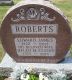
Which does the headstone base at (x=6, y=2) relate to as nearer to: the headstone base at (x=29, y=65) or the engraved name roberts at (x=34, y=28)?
the headstone base at (x=29, y=65)

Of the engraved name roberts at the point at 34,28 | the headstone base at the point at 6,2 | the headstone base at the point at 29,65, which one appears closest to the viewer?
the headstone base at the point at 29,65

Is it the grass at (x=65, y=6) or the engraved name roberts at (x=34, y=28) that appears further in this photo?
the grass at (x=65, y=6)

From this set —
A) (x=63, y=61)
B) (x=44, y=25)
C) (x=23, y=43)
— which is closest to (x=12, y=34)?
(x=23, y=43)

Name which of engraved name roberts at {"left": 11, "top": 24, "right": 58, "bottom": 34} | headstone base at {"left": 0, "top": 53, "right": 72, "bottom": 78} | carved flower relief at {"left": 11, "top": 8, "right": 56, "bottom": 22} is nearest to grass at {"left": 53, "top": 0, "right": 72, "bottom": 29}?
headstone base at {"left": 0, "top": 53, "right": 72, "bottom": 78}

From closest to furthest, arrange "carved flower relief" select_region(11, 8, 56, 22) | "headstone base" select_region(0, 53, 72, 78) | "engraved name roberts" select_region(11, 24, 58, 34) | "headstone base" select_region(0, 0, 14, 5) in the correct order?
1. "headstone base" select_region(0, 53, 72, 78)
2. "carved flower relief" select_region(11, 8, 56, 22)
3. "engraved name roberts" select_region(11, 24, 58, 34)
4. "headstone base" select_region(0, 0, 14, 5)

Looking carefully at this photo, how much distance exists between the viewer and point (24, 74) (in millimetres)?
7316

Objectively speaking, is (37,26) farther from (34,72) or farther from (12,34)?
(34,72)

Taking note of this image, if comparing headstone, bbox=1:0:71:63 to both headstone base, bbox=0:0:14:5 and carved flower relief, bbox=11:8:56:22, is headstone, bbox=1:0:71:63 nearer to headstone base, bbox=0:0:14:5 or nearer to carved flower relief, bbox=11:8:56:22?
carved flower relief, bbox=11:8:56:22

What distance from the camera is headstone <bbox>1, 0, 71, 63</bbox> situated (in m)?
7.83

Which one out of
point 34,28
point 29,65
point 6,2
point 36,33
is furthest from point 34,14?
point 6,2

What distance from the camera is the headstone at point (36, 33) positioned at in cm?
783

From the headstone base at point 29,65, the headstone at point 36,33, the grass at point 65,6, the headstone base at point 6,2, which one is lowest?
the headstone base at point 6,2

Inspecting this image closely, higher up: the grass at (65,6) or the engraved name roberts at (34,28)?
the engraved name roberts at (34,28)

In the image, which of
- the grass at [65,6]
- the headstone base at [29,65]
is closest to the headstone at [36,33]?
the headstone base at [29,65]
